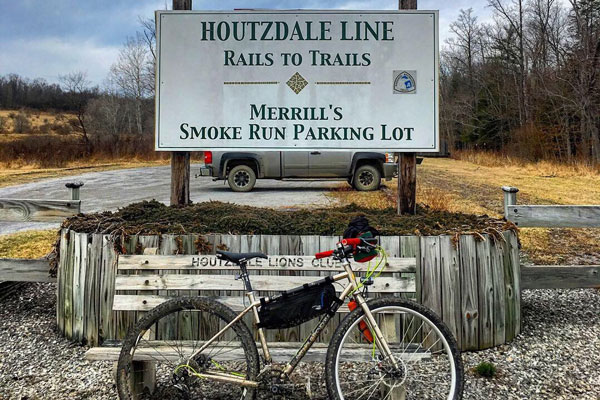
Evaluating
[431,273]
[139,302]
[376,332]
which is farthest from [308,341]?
[431,273]

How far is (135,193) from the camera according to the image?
13.6 meters

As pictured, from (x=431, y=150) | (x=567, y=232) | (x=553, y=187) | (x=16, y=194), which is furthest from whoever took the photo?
(x=553, y=187)

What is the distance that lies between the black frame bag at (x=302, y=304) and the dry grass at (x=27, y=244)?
513cm

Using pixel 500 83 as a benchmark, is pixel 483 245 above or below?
below

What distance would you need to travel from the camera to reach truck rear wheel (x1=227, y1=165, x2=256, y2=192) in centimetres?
1197

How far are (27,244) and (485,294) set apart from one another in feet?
21.7

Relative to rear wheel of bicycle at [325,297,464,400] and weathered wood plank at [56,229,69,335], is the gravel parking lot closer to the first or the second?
weathered wood plank at [56,229,69,335]

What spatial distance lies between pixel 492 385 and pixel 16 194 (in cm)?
1354

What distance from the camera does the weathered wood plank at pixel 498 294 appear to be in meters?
3.72

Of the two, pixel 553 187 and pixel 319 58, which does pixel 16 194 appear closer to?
pixel 319 58

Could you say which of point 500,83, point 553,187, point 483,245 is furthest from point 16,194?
point 500,83

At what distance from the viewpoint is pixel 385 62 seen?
4328mm

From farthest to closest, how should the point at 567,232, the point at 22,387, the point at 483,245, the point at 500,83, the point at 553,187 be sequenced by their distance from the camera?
the point at 500,83 → the point at 553,187 → the point at 567,232 → the point at 483,245 → the point at 22,387

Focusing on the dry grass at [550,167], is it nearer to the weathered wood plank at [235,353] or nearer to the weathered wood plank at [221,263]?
the weathered wood plank at [221,263]
